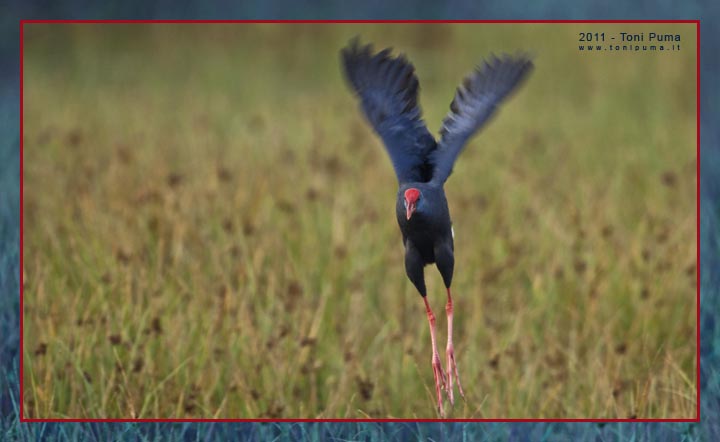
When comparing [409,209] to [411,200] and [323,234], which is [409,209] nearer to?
[411,200]

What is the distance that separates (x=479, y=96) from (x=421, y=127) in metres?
0.09

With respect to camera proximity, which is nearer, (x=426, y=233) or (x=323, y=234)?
(x=426, y=233)

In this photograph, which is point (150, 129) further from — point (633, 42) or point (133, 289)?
point (633, 42)

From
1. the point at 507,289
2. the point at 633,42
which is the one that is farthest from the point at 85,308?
the point at 633,42

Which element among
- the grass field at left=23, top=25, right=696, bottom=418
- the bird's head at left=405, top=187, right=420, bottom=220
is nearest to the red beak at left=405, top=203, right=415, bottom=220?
the bird's head at left=405, top=187, right=420, bottom=220

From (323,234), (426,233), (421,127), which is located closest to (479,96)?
(421,127)

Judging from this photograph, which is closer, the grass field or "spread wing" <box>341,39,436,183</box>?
"spread wing" <box>341,39,436,183</box>

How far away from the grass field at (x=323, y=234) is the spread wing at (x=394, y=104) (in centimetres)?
84

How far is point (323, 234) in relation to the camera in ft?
13.7

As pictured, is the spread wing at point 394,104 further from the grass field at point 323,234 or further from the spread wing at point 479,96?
the grass field at point 323,234

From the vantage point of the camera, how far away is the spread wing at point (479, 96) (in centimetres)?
130

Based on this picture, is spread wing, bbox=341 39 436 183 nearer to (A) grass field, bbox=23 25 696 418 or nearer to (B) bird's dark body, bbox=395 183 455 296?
(B) bird's dark body, bbox=395 183 455 296

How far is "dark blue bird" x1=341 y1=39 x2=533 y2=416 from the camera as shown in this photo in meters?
1.29

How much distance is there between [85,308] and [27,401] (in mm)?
581
